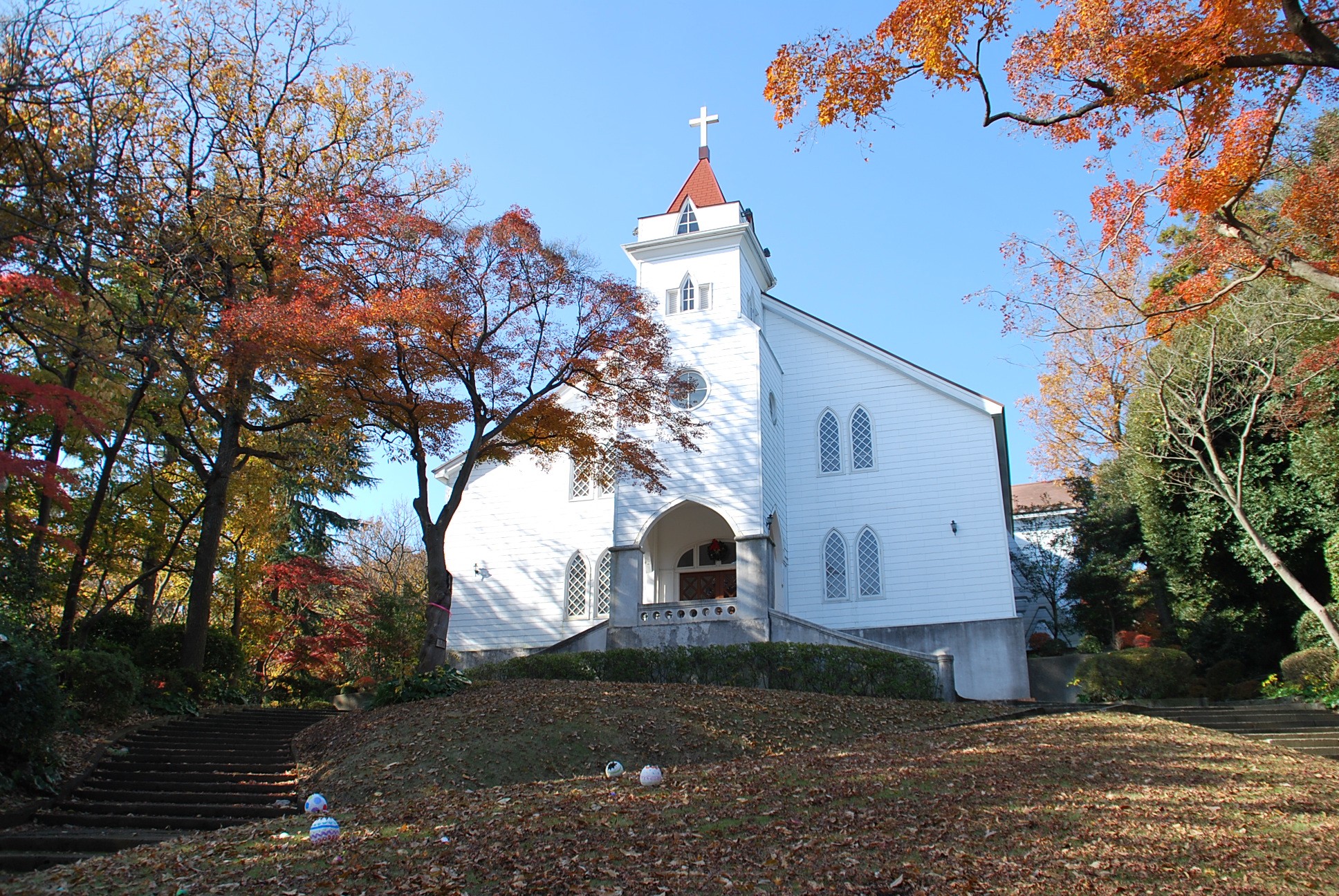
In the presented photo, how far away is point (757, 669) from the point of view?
56.9 feet

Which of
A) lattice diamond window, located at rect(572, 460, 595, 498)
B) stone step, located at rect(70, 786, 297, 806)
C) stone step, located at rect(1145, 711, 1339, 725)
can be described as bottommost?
stone step, located at rect(70, 786, 297, 806)

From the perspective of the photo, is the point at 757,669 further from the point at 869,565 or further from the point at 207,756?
the point at 207,756

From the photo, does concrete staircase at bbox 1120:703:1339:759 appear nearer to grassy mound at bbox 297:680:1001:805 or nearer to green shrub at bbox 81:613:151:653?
grassy mound at bbox 297:680:1001:805

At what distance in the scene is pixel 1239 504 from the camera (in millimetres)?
17172

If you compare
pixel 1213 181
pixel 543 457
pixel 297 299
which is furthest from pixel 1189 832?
pixel 543 457

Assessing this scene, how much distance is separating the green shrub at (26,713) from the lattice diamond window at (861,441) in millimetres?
18582

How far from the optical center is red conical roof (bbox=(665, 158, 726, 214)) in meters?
26.1

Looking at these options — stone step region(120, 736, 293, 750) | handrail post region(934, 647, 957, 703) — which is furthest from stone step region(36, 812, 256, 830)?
handrail post region(934, 647, 957, 703)

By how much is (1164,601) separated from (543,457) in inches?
796

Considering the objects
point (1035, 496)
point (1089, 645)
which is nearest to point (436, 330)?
point (1089, 645)

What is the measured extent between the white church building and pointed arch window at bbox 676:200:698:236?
0.05 m

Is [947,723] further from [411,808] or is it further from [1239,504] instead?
[411,808]

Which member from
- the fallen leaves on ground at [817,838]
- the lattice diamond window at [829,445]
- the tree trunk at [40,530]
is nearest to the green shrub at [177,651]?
the tree trunk at [40,530]

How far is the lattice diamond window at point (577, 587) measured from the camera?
24391 millimetres
